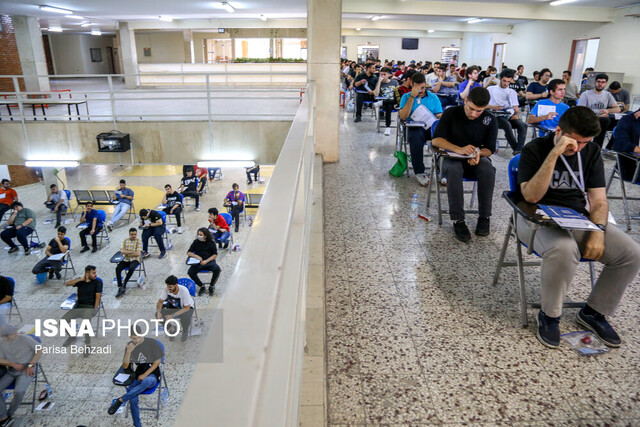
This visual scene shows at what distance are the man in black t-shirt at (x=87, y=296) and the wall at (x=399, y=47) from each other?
89.6ft

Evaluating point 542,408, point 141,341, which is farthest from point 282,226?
point 141,341

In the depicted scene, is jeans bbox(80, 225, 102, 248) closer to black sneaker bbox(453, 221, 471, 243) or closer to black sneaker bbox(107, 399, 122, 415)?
black sneaker bbox(107, 399, 122, 415)

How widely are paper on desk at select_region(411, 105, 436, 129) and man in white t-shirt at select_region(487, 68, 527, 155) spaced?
7.60ft

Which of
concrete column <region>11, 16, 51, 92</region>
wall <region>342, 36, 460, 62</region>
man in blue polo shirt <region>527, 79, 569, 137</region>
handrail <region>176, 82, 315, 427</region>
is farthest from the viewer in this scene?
wall <region>342, 36, 460, 62</region>

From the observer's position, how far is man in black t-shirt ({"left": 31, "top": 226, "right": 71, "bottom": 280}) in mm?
9367

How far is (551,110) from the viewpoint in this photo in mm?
6617

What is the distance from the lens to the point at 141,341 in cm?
603

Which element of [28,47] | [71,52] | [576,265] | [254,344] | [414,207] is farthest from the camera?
[71,52]

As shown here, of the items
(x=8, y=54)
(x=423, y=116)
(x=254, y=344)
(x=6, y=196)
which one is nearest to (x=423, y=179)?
(x=423, y=116)

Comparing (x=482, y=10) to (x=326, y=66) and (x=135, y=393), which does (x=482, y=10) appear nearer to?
(x=326, y=66)

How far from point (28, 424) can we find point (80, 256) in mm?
5806

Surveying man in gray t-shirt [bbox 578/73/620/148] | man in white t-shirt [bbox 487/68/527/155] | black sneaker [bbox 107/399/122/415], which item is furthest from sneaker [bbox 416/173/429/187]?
black sneaker [bbox 107/399/122/415]

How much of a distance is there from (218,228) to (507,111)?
6.94 meters

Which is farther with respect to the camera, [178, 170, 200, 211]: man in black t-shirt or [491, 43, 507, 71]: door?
[491, 43, 507, 71]: door
